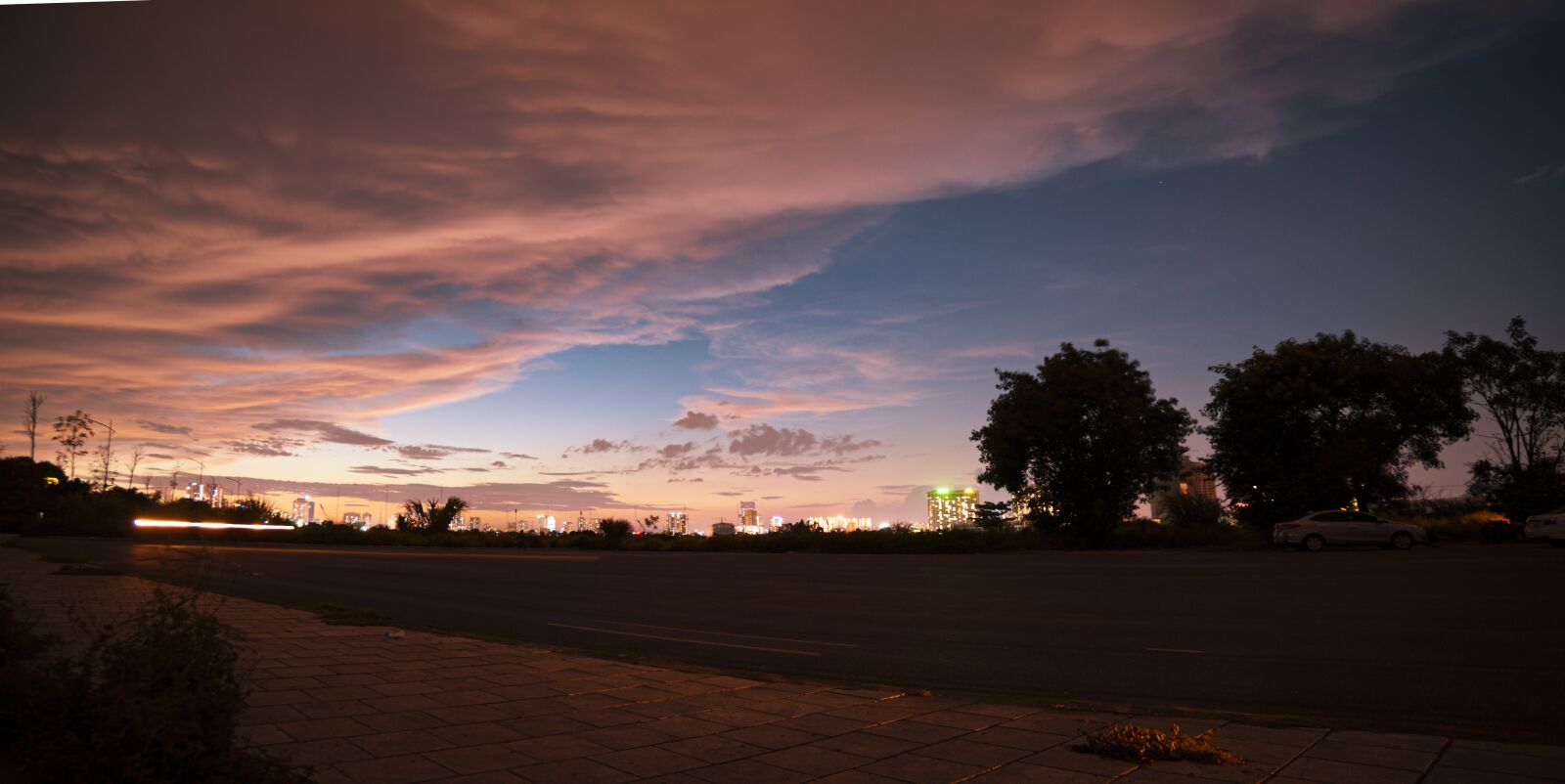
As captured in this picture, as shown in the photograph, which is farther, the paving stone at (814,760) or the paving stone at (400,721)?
the paving stone at (400,721)

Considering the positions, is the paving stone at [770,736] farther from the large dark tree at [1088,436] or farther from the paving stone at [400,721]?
the large dark tree at [1088,436]

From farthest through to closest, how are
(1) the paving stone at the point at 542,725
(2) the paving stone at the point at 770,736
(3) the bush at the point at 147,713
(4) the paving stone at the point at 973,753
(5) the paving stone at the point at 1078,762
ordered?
(1) the paving stone at the point at 542,725 → (2) the paving stone at the point at 770,736 → (4) the paving stone at the point at 973,753 → (5) the paving stone at the point at 1078,762 → (3) the bush at the point at 147,713

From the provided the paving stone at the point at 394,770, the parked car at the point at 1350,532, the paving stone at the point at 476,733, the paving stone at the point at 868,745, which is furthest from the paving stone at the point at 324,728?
the parked car at the point at 1350,532

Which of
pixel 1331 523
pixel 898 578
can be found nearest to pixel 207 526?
pixel 898 578

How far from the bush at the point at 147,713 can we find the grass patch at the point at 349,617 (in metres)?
7.22

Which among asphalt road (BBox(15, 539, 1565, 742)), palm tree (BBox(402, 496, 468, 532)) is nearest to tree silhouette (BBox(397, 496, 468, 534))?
palm tree (BBox(402, 496, 468, 532))

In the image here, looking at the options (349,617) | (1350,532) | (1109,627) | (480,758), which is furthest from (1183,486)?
(480,758)

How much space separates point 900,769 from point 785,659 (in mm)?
4480

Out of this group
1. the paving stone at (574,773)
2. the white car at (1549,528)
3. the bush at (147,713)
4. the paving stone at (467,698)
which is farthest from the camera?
the white car at (1549,528)

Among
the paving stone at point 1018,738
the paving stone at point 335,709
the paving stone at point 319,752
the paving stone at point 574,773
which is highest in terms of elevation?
the paving stone at point 335,709

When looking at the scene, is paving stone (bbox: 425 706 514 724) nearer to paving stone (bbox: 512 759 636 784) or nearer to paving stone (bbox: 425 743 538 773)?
paving stone (bbox: 425 743 538 773)

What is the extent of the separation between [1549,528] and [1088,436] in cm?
1595

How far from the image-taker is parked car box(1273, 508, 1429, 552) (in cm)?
3041

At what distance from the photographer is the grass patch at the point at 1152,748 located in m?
4.86
